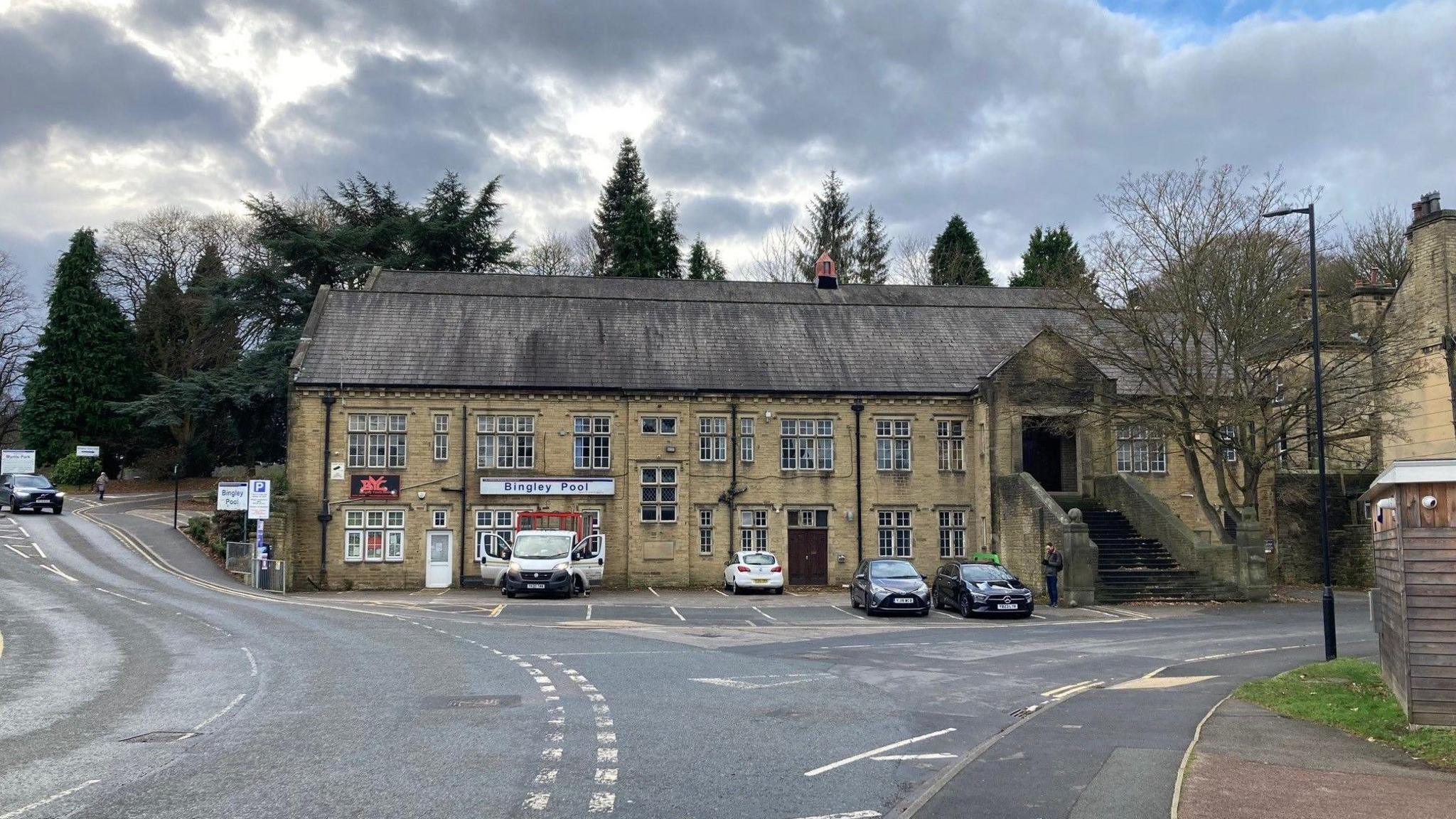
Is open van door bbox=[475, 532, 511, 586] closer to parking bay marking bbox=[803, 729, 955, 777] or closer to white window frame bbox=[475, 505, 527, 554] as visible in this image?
white window frame bbox=[475, 505, 527, 554]

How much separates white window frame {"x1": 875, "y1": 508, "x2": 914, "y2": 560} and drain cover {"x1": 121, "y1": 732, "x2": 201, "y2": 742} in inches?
1151

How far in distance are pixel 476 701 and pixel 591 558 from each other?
22.1 meters

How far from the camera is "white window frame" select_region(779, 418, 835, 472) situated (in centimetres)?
3838

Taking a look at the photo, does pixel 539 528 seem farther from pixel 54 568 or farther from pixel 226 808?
pixel 226 808

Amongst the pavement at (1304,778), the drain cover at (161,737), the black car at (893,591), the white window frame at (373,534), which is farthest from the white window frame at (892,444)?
the drain cover at (161,737)

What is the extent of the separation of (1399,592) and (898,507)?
1043 inches

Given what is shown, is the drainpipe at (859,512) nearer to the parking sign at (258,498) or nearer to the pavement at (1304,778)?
the parking sign at (258,498)

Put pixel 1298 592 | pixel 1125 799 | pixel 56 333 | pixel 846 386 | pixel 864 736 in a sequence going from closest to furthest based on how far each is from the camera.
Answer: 1. pixel 1125 799
2. pixel 864 736
3. pixel 1298 592
4. pixel 846 386
5. pixel 56 333

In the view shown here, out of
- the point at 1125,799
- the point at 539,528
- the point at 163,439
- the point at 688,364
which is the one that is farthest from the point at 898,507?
the point at 163,439

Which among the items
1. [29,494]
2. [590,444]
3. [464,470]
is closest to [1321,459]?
[590,444]

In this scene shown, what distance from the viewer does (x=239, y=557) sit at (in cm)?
3619

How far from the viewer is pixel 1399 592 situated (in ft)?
39.5

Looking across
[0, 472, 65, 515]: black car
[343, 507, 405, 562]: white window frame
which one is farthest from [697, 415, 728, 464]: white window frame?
[0, 472, 65, 515]: black car

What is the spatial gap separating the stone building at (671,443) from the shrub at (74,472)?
30177 millimetres
